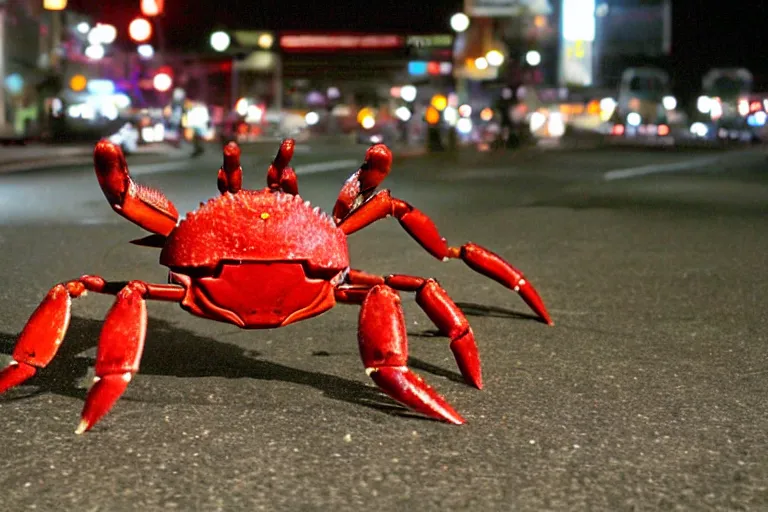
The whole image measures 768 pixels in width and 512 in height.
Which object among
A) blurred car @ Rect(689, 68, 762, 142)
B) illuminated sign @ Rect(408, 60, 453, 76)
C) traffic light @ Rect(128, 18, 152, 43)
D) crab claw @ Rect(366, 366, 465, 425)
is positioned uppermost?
traffic light @ Rect(128, 18, 152, 43)

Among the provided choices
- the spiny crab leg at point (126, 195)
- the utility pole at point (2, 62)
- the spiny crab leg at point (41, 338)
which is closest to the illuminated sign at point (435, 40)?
the utility pole at point (2, 62)

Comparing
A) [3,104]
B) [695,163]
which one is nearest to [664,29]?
[3,104]

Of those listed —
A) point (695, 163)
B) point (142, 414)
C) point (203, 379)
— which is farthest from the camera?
point (695, 163)

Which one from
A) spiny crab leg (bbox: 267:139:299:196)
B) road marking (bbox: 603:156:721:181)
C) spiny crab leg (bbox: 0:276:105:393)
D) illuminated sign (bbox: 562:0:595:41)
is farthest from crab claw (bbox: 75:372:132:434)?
illuminated sign (bbox: 562:0:595:41)

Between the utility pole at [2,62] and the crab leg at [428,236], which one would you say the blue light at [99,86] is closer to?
the utility pole at [2,62]

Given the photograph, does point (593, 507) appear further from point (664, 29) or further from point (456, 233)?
point (664, 29)

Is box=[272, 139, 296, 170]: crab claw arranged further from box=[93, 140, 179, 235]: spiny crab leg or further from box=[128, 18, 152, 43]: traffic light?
box=[128, 18, 152, 43]: traffic light
